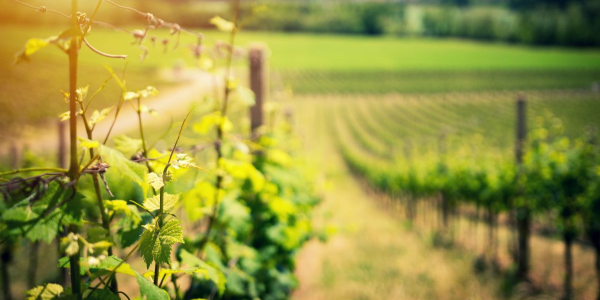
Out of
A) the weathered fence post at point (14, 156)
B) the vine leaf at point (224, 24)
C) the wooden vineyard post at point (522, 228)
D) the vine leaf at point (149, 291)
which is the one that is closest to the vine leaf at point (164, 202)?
the vine leaf at point (149, 291)

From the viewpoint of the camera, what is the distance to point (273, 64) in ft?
237

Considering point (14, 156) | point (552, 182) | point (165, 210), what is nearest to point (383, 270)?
point (552, 182)

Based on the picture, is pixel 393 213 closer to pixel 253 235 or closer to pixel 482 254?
pixel 482 254

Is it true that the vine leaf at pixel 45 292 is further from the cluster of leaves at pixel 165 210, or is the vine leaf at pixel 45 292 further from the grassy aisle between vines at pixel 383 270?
the grassy aisle between vines at pixel 383 270

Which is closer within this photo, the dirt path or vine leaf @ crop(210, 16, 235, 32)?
vine leaf @ crop(210, 16, 235, 32)

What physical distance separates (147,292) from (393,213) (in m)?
10.7

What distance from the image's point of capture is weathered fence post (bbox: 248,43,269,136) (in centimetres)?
259

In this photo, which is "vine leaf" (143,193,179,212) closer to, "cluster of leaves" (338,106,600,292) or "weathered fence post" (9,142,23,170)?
"weathered fence post" (9,142,23,170)

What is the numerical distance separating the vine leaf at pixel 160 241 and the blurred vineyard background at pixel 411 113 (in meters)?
0.46

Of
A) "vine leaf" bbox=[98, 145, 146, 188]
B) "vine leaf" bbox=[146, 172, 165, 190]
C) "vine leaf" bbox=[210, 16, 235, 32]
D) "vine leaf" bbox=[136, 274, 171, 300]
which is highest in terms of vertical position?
"vine leaf" bbox=[210, 16, 235, 32]

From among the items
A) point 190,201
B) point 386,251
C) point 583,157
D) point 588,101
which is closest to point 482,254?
point 386,251

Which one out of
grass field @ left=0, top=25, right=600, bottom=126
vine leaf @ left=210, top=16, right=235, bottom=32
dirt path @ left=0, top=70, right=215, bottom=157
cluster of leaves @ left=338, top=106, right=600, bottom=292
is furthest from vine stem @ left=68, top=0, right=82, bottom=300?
grass field @ left=0, top=25, right=600, bottom=126

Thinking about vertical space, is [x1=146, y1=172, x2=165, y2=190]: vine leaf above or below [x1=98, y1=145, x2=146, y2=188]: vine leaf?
below

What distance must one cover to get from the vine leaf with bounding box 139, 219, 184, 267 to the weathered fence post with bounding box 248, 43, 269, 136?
183 centimetres
